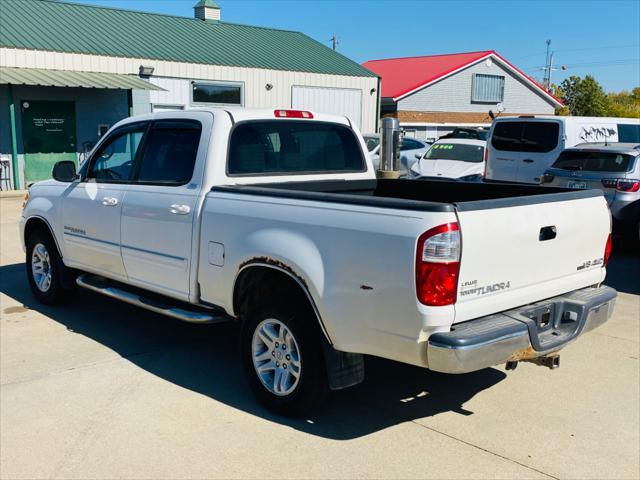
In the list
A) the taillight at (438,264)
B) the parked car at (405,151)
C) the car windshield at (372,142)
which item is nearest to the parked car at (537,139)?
the parked car at (405,151)

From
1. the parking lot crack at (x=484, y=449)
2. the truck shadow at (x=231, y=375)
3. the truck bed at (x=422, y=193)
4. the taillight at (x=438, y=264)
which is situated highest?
the truck bed at (x=422, y=193)

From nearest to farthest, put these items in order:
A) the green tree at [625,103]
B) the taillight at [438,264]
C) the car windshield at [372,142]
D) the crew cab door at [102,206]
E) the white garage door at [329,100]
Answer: the taillight at [438,264] → the crew cab door at [102,206] → the car windshield at [372,142] → the white garage door at [329,100] → the green tree at [625,103]

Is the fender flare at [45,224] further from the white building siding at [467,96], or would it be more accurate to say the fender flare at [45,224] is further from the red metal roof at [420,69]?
the white building siding at [467,96]

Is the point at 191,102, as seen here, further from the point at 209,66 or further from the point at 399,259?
the point at 399,259

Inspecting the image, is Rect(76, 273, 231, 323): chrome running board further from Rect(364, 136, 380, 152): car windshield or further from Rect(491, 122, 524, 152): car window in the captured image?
Rect(364, 136, 380, 152): car windshield

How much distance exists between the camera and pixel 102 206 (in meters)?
5.88

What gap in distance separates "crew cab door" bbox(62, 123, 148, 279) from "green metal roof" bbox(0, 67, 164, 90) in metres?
11.9

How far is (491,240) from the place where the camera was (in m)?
3.71

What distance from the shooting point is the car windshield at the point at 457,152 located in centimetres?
1661

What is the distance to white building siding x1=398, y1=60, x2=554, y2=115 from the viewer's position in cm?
3731

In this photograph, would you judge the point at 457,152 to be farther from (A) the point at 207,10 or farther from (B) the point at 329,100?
(A) the point at 207,10

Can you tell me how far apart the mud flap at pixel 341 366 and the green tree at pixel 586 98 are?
46.9 meters

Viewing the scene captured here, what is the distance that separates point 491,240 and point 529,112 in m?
42.4

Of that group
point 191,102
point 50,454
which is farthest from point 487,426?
point 191,102
